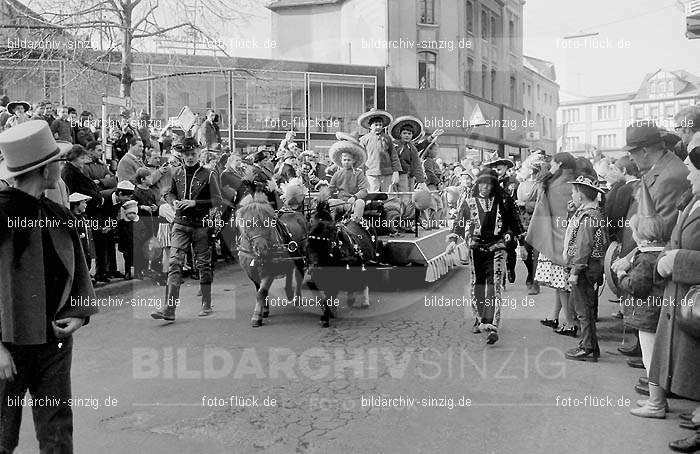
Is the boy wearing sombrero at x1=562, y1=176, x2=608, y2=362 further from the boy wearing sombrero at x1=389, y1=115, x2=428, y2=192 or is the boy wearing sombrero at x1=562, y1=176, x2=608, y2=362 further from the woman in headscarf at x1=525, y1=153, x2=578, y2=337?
the boy wearing sombrero at x1=389, y1=115, x2=428, y2=192

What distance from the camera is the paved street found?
Result: 463 cm

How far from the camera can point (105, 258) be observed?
33.8 feet

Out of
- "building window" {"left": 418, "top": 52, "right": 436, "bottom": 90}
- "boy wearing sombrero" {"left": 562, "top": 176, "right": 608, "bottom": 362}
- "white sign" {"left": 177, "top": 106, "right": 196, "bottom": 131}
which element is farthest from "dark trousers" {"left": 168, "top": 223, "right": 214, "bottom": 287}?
"building window" {"left": 418, "top": 52, "right": 436, "bottom": 90}

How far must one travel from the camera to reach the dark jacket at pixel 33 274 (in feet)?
11.0

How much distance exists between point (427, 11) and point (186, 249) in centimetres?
3289

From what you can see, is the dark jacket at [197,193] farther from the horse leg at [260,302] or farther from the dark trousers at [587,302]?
the dark trousers at [587,302]

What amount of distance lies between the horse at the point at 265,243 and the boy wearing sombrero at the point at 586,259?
11.0 ft

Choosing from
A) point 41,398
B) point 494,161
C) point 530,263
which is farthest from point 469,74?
point 41,398

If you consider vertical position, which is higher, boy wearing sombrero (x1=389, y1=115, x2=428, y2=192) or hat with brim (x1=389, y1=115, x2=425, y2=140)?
hat with brim (x1=389, y1=115, x2=425, y2=140)

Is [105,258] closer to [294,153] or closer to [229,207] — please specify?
[229,207]

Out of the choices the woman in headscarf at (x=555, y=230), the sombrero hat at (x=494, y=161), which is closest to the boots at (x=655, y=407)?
the woman in headscarf at (x=555, y=230)

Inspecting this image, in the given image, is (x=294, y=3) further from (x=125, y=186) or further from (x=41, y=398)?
(x=41, y=398)

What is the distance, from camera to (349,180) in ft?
33.6

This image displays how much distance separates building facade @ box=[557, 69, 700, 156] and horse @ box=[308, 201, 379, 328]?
54176 mm
